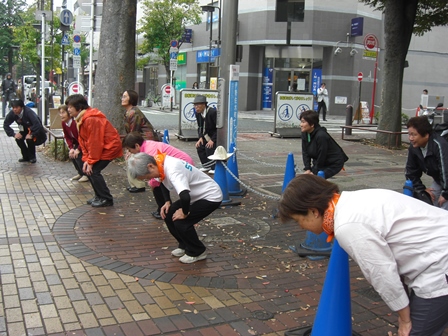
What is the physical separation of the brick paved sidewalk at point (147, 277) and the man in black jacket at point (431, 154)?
3.71 ft

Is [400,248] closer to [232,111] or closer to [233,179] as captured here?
[233,179]

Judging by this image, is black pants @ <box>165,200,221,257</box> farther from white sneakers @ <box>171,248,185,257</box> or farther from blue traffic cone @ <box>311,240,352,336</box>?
blue traffic cone @ <box>311,240,352,336</box>

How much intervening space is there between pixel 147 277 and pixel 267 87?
28640 mm

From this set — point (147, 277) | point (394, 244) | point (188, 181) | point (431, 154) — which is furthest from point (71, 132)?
point (394, 244)

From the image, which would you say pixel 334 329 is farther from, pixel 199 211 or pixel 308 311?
pixel 199 211

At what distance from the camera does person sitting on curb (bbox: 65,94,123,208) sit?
23.8 ft

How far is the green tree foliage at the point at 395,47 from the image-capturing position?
14.2 meters

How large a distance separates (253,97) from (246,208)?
25.7m

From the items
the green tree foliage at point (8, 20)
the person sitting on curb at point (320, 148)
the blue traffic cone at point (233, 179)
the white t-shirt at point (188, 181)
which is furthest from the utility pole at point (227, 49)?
the green tree foliage at point (8, 20)

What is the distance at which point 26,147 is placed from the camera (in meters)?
10.8

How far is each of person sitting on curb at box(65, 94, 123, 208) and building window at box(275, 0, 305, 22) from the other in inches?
Answer: 1003

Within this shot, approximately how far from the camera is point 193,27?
38.1 metres

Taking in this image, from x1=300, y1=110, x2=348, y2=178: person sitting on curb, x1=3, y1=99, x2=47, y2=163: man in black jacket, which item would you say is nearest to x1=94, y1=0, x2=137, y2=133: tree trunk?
x1=3, y1=99, x2=47, y2=163: man in black jacket

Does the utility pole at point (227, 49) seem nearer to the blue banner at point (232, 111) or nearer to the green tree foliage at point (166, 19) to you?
the blue banner at point (232, 111)
